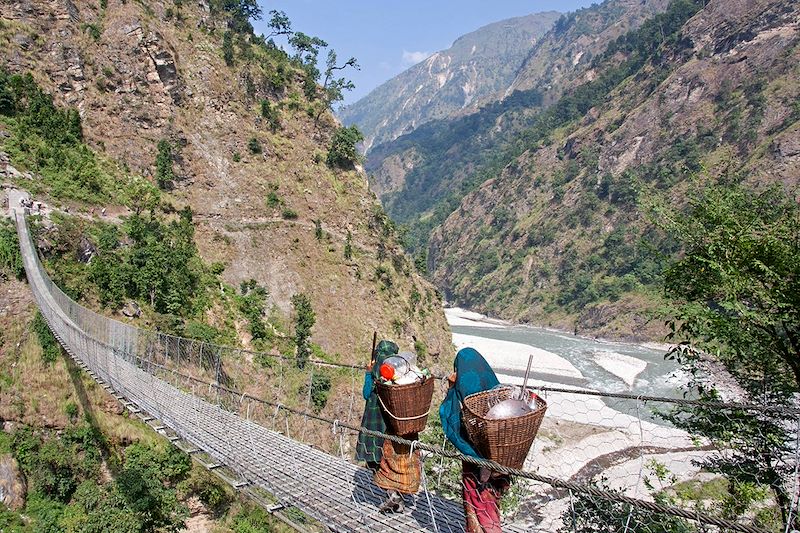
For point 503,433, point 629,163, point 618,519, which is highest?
point 629,163

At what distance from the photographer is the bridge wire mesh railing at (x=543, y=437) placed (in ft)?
8.69

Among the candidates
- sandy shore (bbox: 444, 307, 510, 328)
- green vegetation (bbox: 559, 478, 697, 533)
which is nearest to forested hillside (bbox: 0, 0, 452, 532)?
green vegetation (bbox: 559, 478, 697, 533)

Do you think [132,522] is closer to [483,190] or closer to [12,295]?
[12,295]

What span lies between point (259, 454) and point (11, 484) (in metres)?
7.09

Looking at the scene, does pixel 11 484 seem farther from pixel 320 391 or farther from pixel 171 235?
pixel 171 235

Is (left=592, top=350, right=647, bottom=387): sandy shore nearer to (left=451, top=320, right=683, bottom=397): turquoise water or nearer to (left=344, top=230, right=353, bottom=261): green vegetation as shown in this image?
(left=451, top=320, right=683, bottom=397): turquoise water

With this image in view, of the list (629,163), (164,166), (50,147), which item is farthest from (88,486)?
(629,163)

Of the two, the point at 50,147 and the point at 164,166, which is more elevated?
the point at 50,147

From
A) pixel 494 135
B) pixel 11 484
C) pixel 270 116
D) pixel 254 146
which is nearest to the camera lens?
pixel 11 484

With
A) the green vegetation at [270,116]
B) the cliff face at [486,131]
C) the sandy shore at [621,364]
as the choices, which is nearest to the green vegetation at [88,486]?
the green vegetation at [270,116]

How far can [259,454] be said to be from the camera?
16.2 ft

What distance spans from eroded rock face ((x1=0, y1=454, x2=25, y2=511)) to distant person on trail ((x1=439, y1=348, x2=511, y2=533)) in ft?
33.1

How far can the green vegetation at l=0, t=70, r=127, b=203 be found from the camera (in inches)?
664

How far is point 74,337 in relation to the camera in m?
8.12
